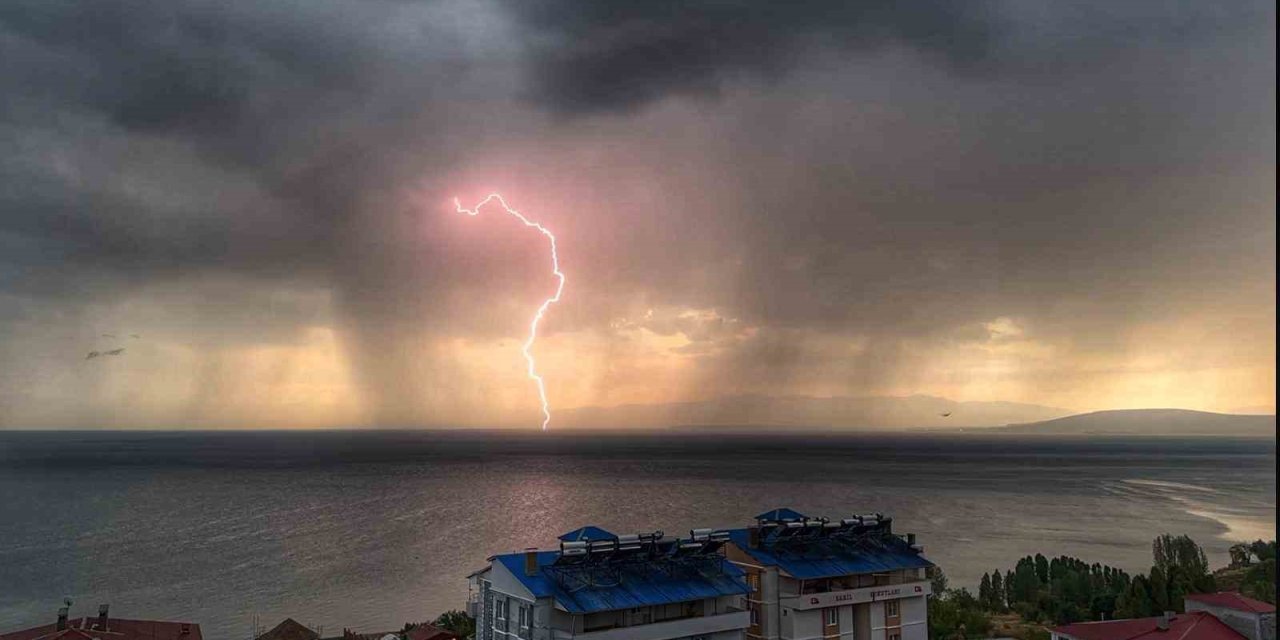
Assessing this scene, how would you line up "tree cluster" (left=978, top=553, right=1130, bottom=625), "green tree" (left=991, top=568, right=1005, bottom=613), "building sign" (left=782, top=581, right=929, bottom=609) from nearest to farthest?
A: 1. "building sign" (left=782, top=581, right=929, bottom=609)
2. "tree cluster" (left=978, top=553, right=1130, bottom=625)
3. "green tree" (left=991, top=568, right=1005, bottom=613)

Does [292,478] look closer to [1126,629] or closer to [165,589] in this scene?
[165,589]

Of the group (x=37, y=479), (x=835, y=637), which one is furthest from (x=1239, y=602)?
(x=37, y=479)

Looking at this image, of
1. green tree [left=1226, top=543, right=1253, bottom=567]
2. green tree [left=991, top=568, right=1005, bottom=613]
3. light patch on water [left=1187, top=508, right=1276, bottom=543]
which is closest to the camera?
green tree [left=991, top=568, right=1005, bottom=613]

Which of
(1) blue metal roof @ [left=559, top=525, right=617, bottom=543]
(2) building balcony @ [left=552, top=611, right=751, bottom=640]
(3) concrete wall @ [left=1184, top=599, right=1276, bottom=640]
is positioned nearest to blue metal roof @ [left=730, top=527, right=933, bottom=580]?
(2) building balcony @ [left=552, top=611, right=751, bottom=640]

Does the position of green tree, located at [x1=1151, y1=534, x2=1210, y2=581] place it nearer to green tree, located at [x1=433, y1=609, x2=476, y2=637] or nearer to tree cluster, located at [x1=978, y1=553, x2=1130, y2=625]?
tree cluster, located at [x1=978, y1=553, x2=1130, y2=625]

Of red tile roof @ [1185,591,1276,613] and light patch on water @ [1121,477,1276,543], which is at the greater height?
red tile roof @ [1185,591,1276,613]

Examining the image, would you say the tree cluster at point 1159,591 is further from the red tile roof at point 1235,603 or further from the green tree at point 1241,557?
the green tree at point 1241,557

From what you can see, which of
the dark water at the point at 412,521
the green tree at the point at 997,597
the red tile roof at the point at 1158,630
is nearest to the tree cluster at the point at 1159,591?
the green tree at the point at 997,597

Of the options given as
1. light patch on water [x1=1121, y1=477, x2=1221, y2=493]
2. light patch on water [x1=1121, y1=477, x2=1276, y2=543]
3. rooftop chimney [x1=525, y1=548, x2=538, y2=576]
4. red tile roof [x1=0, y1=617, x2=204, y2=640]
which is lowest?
light patch on water [x1=1121, y1=477, x2=1221, y2=493]
